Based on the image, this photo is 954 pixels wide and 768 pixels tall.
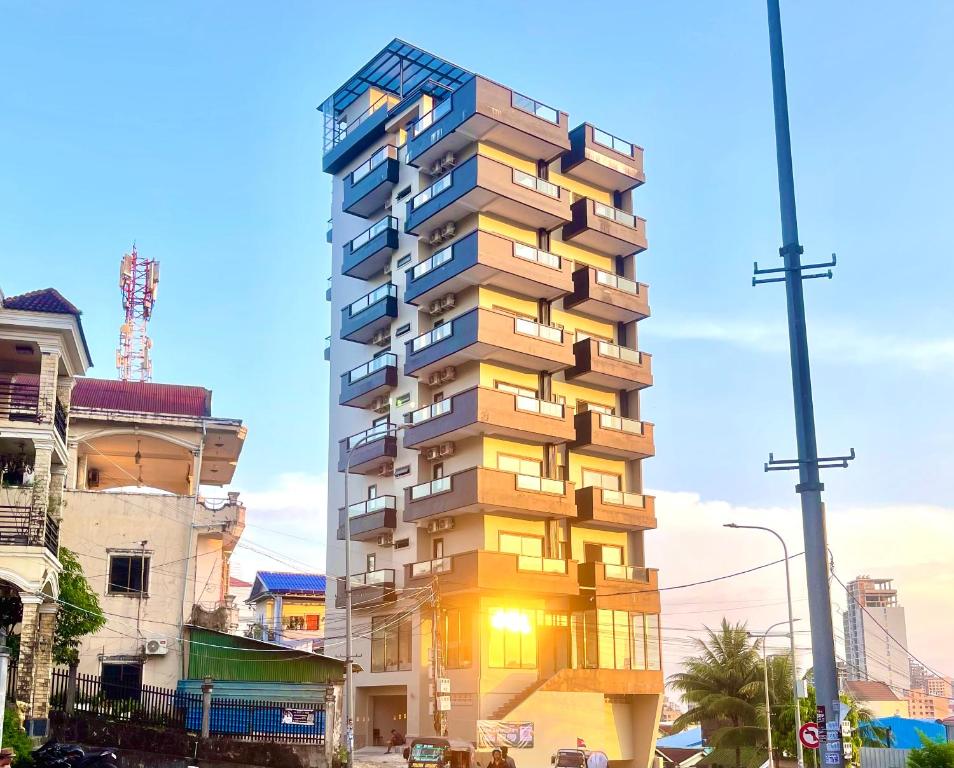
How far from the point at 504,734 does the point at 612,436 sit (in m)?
16.7

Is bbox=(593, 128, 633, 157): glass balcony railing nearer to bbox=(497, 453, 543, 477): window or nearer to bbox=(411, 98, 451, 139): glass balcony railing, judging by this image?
bbox=(411, 98, 451, 139): glass balcony railing

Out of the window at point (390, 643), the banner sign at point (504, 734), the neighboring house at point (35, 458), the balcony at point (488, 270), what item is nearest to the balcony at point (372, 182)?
the balcony at point (488, 270)

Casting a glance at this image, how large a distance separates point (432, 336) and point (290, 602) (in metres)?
39.3

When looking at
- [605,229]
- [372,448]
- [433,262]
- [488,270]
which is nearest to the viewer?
[488,270]

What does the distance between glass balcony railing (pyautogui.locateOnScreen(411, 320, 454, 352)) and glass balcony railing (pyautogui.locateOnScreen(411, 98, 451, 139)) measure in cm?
1131

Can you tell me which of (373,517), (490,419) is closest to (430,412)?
(490,419)

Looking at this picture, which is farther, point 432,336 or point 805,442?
point 432,336

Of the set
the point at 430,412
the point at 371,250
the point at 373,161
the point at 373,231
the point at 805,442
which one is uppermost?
the point at 373,161

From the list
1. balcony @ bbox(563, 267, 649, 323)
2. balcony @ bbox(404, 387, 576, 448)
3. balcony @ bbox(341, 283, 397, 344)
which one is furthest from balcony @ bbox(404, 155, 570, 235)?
balcony @ bbox(404, 387, 576, 448)

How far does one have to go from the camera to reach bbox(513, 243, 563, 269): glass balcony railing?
5522cm

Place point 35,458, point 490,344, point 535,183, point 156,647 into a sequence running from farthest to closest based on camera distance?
point 535,183
point 490,344
point 156,647
point 35,458

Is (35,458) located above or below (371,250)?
below

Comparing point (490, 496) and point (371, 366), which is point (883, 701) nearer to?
point (371, 366)

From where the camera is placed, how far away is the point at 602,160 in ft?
201
